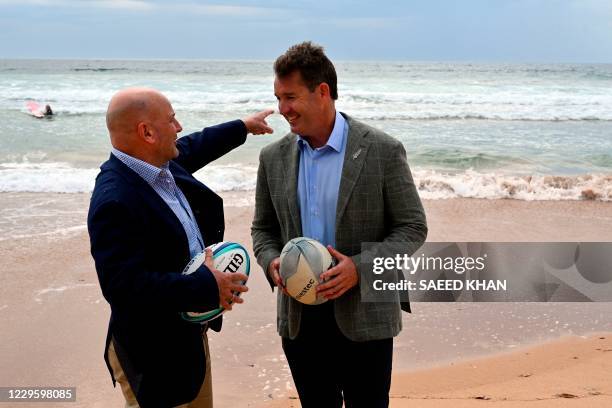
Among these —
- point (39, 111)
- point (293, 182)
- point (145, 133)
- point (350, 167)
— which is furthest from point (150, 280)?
point (39, 111)

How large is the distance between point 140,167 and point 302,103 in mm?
718

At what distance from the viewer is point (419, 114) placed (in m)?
24.5

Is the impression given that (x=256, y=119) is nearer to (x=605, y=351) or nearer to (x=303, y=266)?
(x=303, y=266)

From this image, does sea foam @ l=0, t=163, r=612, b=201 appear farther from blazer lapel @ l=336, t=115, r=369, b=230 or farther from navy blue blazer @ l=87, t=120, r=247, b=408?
navy blue blazer @ l=87, t=120, r=247, b=408

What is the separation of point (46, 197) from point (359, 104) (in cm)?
1876

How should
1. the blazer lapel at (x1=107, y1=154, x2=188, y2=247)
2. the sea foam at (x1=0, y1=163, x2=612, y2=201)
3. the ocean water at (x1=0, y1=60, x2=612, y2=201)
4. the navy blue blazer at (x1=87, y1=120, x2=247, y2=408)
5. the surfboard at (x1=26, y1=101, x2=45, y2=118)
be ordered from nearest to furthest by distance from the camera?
the navy blue blazer at (x1=87, y1=120, x2=247, y2=408) < the blazer lapel at (x1=107, y1=154, x2=188, y2=247) < the sea foam at (x1=0, y1=163, x2=612, y2=201) < the ocean water at (x1=0, y1=60, x2=612, y2=201) < the surfboard at (x1=26, y1=101, x2=45, y2=118)

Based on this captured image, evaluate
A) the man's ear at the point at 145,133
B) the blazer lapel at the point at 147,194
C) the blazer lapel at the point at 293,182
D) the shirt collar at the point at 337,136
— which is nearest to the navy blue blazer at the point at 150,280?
the blazer lapel at the point at 147,194

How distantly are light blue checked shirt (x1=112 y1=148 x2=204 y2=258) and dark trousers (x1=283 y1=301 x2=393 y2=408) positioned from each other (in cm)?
57

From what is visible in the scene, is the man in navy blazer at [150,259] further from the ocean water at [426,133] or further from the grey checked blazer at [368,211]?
the ocean water at [426,133]

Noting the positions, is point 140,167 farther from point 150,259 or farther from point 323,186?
point 323,186

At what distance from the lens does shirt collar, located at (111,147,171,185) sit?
245cm

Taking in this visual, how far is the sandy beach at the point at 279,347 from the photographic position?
4410mm

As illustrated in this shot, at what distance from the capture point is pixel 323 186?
2.71 metres

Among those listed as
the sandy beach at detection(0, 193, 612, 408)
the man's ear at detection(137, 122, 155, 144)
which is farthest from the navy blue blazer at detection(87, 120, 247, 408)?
the sandy beach at detection(0, 193, 612, 408)
